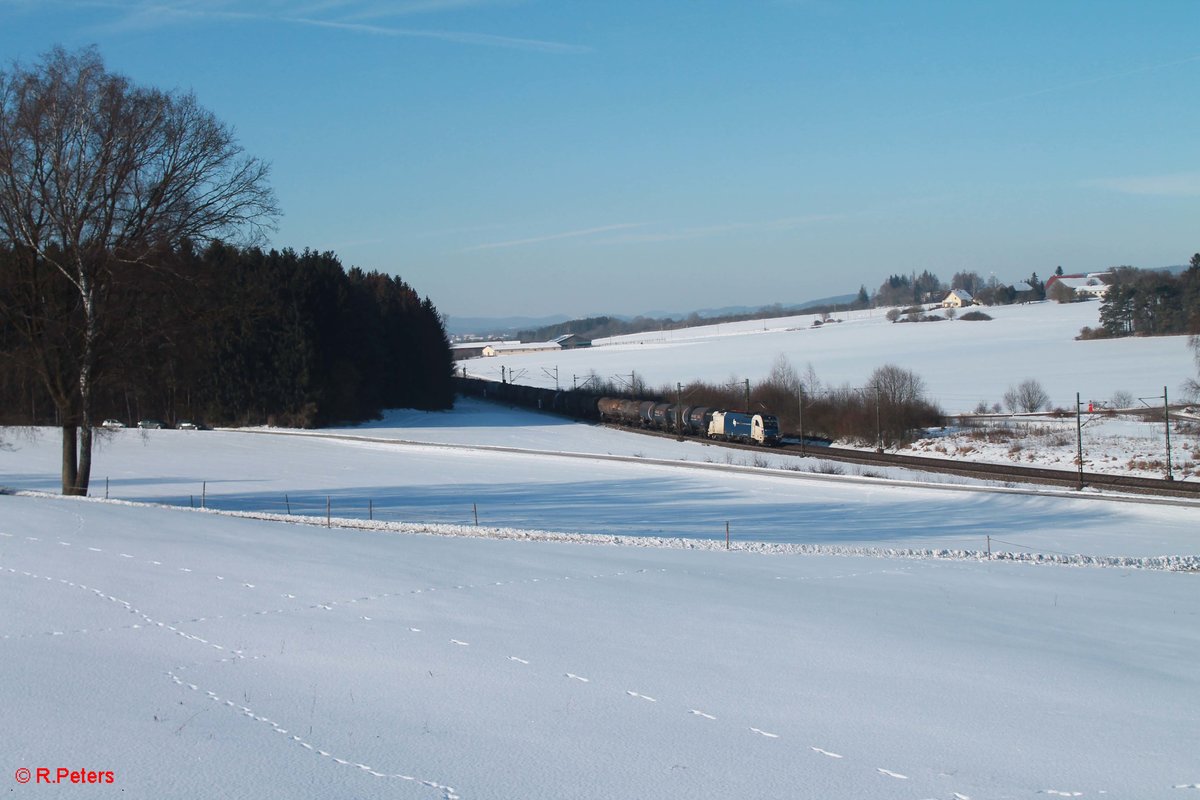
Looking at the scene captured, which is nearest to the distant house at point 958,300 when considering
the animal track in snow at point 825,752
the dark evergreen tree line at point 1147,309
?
the dark evergreen tree line at point 1147,309

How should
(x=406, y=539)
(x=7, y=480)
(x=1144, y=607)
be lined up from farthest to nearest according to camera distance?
(x=7, y=480)
(x=406, y=539)
(x=1144, y=607)

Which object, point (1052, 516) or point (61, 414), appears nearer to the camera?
point (61, 414)

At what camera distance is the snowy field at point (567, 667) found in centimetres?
639

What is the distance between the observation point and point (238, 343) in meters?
64.0

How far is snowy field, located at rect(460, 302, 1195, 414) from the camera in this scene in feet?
264

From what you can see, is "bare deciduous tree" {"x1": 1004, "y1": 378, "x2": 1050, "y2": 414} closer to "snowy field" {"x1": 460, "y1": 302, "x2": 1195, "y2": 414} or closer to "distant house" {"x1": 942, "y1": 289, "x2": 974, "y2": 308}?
"snowy field" {"x1": 460, "y1": 302, "x2": 1195, "y2": 414}

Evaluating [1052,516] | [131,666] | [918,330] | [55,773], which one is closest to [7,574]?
[131,666]

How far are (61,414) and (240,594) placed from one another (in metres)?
17.8

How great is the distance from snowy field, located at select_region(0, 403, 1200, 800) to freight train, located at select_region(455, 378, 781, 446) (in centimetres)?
3956

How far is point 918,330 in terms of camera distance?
137750mm

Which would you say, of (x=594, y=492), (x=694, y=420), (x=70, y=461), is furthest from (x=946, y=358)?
(x=70, y=461)

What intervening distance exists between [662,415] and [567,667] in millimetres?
59619

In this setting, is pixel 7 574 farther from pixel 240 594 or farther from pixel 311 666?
pixel 311 666

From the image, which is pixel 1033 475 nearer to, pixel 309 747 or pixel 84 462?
pixel 84 462
